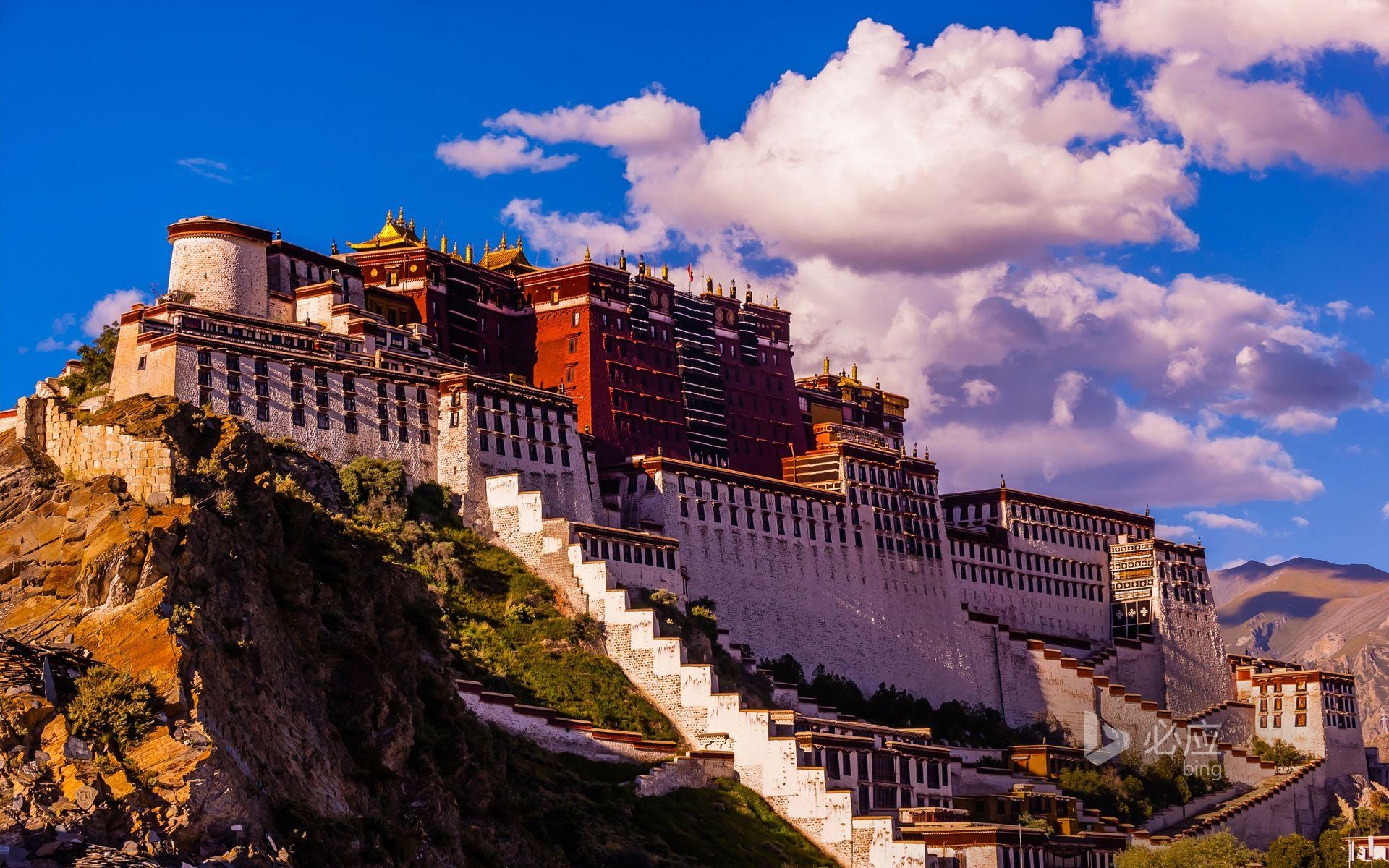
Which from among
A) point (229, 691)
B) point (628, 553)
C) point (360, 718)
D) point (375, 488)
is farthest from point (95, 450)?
point (628, 553)

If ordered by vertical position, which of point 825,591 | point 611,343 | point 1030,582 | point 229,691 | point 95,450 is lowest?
point 229,691

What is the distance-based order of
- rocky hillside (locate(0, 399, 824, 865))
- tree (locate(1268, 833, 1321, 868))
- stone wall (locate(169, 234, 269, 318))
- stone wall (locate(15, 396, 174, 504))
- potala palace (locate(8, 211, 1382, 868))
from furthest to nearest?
tree (locate(1268, 833, 1321, 868)) → stone wall (locate(169, 234, 269, 318)) → potala palace (locate(8, 211, 1382, 868)) → stone wall (locate(15, 396, 174, 504)) → rocky hillside (locate(0, 399, 824, 865))

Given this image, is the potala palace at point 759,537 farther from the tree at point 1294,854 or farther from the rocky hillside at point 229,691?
the rocky hillside at point 229,691

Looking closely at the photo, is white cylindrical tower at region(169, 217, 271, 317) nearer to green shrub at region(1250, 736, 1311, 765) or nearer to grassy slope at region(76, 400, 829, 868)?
grassy slope at region(76, 400, 829, 868)

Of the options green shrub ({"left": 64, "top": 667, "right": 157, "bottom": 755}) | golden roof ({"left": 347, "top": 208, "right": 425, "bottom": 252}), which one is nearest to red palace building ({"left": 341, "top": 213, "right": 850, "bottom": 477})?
golden roof ({"left": 347, "top": 208, "right": 425, "bottom": 252})

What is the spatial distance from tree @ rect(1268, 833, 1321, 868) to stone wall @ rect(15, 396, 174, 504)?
2511 inches

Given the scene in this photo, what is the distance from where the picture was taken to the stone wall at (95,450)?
186 feet

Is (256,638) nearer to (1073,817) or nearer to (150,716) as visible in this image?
(150,716)

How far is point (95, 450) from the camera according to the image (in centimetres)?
6041

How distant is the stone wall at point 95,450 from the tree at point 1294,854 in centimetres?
6378

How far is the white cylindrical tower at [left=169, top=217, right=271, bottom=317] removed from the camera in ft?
324

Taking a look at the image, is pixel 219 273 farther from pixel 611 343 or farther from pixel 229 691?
pixel 229 691

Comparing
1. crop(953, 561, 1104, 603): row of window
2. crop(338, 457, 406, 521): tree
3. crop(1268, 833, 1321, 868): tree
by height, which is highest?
crop(338, 457, 406, 521): tree

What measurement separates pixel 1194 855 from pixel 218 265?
50.2m
